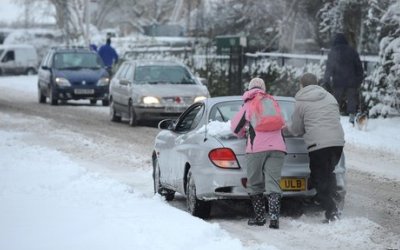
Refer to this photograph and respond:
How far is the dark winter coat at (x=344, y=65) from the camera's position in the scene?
19906 mm

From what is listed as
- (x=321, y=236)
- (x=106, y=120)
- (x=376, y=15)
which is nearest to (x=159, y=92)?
(x=106, y=120)

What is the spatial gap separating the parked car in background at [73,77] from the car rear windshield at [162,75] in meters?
6.38

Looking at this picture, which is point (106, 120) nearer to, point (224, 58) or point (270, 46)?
point (224, 58)

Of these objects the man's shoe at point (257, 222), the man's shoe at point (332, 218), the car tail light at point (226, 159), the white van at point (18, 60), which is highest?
the car tail light at point (226, 159)

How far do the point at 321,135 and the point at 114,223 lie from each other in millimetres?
2392

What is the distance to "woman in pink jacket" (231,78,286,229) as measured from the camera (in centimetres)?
966

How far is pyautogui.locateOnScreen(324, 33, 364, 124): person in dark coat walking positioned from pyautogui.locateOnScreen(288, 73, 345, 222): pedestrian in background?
31.8 feet

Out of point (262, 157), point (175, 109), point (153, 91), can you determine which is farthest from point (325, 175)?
point (153, 91)

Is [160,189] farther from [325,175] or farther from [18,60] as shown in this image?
[18,60]

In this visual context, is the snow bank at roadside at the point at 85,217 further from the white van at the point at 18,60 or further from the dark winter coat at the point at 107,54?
the white van at the point at 18,60

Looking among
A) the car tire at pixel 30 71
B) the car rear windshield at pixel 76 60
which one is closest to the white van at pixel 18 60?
the car tire at pixel 30 71

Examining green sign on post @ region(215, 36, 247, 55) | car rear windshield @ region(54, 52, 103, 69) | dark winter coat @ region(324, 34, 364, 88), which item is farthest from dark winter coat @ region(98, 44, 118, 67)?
dark winter coat @ region(324, 34, 364, 88)

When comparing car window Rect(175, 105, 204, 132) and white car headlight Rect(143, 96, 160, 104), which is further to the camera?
white car headlight Rect(143, 96, 160, 104)

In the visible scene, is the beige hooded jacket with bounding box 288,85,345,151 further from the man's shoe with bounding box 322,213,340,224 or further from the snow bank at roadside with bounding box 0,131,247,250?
the snow bank at roadside with bounding box 0,131,247,250
